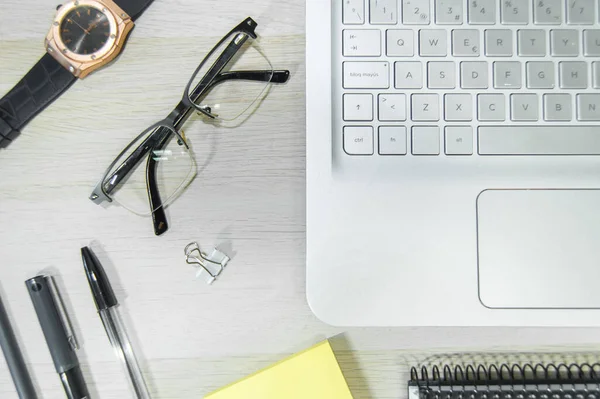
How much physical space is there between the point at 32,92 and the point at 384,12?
341mm

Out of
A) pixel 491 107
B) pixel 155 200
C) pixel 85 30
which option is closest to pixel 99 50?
pixel 85 30

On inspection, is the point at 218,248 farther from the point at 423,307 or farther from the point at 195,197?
the point at 423,307

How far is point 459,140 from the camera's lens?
42 cm

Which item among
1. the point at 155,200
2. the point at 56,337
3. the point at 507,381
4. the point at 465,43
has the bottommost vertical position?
the point at 507,381

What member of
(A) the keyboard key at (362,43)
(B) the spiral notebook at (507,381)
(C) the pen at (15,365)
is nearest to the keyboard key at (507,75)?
(A) the keyboard key at (362,43)

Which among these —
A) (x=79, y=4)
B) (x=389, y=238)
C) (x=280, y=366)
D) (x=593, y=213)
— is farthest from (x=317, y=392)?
(x=79, y=4)

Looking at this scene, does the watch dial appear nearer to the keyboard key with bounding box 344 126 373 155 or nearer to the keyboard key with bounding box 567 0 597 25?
the keyboard key with bounding box 344 126 373 155

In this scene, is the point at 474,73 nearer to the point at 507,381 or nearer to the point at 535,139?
the point at 535,139

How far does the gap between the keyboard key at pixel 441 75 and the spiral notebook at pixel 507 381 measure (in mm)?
267

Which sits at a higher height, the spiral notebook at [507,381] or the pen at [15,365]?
the pen at [15,365]

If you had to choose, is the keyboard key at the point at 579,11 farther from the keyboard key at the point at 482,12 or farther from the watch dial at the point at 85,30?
the watch dial at the point at 85,30

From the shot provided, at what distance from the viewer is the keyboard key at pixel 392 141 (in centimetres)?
42

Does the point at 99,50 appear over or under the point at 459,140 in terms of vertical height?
over

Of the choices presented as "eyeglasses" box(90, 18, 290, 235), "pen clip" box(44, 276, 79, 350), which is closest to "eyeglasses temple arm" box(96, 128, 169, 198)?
"eyeglasses" box(90, 18, 290, 235)
